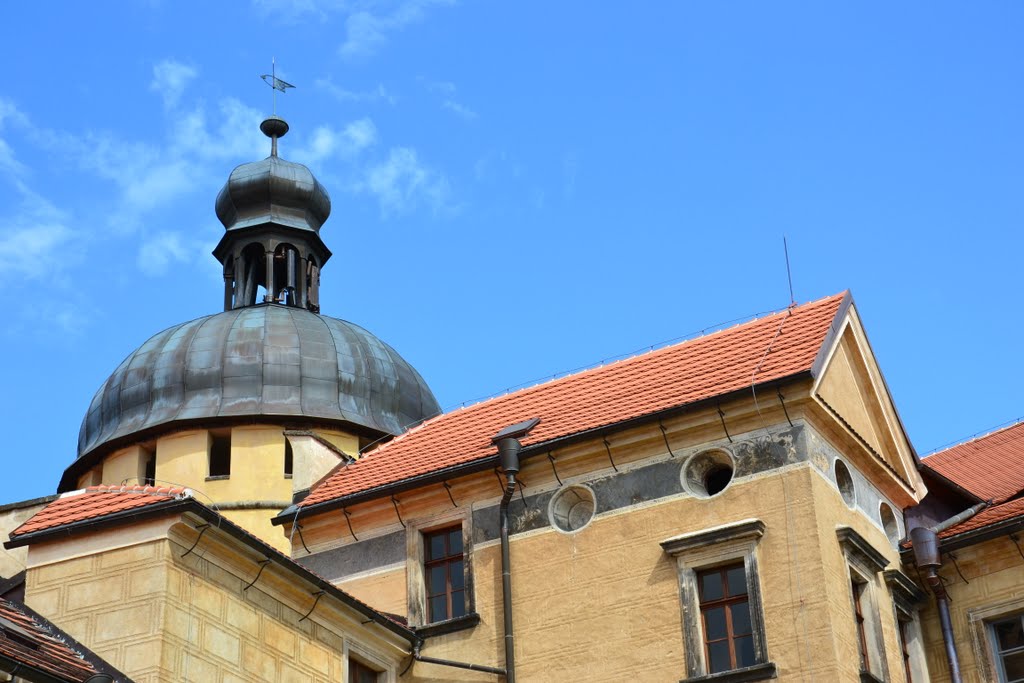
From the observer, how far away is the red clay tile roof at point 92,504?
21.2m

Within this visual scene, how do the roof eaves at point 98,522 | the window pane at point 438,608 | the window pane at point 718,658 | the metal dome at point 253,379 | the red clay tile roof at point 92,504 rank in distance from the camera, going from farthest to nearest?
the metal dome at point 253,379, the window pane at point 438,608, the window pane at point 718,658, the red clay tile roof at point 92,504, the roof eaves at point 98,522

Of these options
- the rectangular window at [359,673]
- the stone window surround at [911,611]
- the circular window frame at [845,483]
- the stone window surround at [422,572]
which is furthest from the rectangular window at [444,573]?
the stone window surround at [911,611]


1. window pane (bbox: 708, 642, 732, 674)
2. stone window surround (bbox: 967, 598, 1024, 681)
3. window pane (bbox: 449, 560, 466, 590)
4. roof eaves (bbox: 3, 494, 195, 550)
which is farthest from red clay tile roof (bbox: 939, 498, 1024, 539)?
roof eaves (bbox: 3, 494, 195, 550)

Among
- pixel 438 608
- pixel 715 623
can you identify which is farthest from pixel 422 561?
pixel 715 623

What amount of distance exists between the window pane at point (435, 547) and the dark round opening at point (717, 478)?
175 inches

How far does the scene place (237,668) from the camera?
20859mm

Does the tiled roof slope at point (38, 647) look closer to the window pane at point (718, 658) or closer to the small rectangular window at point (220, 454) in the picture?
the window pane at point (718, 658)

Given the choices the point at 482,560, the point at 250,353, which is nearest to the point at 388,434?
the point at 250,353

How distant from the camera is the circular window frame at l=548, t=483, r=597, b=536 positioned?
24797 millimetres

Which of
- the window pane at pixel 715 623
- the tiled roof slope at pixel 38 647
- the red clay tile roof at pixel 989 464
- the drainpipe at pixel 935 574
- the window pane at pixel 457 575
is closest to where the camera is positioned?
the tiled roof slope at pixel 38 647

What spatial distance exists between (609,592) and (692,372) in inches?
154

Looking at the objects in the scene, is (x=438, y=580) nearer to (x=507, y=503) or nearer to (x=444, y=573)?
(x=444, y=573)

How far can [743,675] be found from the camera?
22344mm

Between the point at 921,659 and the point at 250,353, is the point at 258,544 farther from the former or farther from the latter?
the point at 250,353
